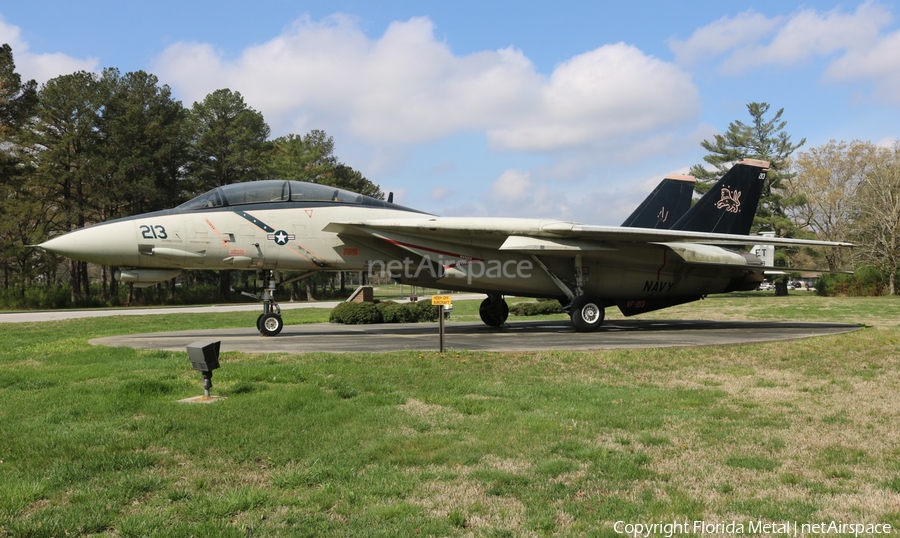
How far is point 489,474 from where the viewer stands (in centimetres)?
484

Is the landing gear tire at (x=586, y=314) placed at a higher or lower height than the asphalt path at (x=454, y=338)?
higher

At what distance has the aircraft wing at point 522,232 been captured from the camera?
1492cm

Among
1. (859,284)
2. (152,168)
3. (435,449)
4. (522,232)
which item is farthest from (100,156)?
(859,284)

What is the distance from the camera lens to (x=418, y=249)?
1546 centimetres

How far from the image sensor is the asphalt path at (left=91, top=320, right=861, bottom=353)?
1263 cm

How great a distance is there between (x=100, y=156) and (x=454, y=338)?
39.1m

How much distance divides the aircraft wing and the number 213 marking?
138 inches

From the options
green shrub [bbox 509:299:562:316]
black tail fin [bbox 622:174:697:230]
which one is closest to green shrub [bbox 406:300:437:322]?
green shrub [bbox 509:299:562:316]

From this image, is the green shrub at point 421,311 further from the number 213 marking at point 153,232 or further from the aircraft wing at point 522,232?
the number 213 marking at point 153,232

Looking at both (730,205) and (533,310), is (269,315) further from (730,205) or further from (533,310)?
(730,205)

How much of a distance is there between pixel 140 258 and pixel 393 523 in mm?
11604

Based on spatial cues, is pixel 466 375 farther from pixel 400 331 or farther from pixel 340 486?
pixel 400 331

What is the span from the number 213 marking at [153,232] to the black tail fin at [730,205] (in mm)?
14469

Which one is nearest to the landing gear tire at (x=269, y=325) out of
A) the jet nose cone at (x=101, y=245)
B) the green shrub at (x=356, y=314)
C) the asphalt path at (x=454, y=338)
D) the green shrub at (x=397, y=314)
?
the asphalt path at (x=454, y=338)
